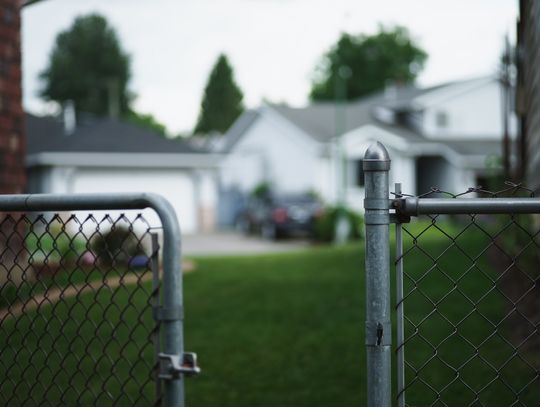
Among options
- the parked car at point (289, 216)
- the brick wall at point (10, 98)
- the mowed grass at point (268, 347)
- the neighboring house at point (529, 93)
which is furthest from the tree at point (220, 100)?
the brick wall at point (10, 98)

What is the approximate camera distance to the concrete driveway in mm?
19775

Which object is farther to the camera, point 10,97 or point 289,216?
point 289,216

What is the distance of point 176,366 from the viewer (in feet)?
6.57

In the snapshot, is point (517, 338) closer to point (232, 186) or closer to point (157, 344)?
point (157, 344)

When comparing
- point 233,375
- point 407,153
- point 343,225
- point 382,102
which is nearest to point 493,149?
point 407,153

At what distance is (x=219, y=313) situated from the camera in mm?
8102

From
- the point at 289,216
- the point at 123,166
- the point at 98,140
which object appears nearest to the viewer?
the point at 289,216

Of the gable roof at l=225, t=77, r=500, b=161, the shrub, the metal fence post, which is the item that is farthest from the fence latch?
the gable roof at l=225, t=77, r=500, b=161

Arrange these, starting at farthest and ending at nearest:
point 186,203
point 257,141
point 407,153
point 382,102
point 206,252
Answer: point 382,102, point 257,141, point 407,153, point 186,203, point 206,252

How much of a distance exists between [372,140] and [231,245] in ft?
32.8

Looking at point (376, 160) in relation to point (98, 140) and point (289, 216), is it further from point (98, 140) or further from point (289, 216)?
point (98, 140)

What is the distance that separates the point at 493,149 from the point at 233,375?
28033mm

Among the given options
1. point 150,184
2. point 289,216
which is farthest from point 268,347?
point 150,184

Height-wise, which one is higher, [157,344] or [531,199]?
[531,199]
